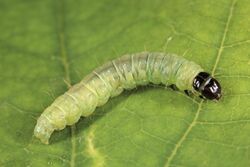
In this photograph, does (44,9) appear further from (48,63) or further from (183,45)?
(183,45)

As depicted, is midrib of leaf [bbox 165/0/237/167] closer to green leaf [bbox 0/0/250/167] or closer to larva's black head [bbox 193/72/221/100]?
green leaf [bbox 0/0/250/167]

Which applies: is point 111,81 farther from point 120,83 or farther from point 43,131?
point 43,131

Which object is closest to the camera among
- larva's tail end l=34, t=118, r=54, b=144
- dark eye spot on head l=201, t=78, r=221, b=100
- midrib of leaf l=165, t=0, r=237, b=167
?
midrib of leaf l=165, t=0, r=237, b=167

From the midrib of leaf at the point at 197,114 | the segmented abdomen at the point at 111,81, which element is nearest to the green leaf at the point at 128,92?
the midrib of leaf at the point at 197,114

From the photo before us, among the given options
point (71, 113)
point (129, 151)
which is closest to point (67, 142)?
point (71, 113)

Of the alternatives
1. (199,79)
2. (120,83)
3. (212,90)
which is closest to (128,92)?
(120,83)

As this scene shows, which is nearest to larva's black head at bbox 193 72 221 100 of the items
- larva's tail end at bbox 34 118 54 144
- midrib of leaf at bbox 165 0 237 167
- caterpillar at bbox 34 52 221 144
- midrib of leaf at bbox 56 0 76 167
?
caterpillar at bbox 34 52 221 144

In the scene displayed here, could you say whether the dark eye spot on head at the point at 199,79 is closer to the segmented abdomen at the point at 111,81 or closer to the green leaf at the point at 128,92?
the segmented abdomen at the point at 111,81
